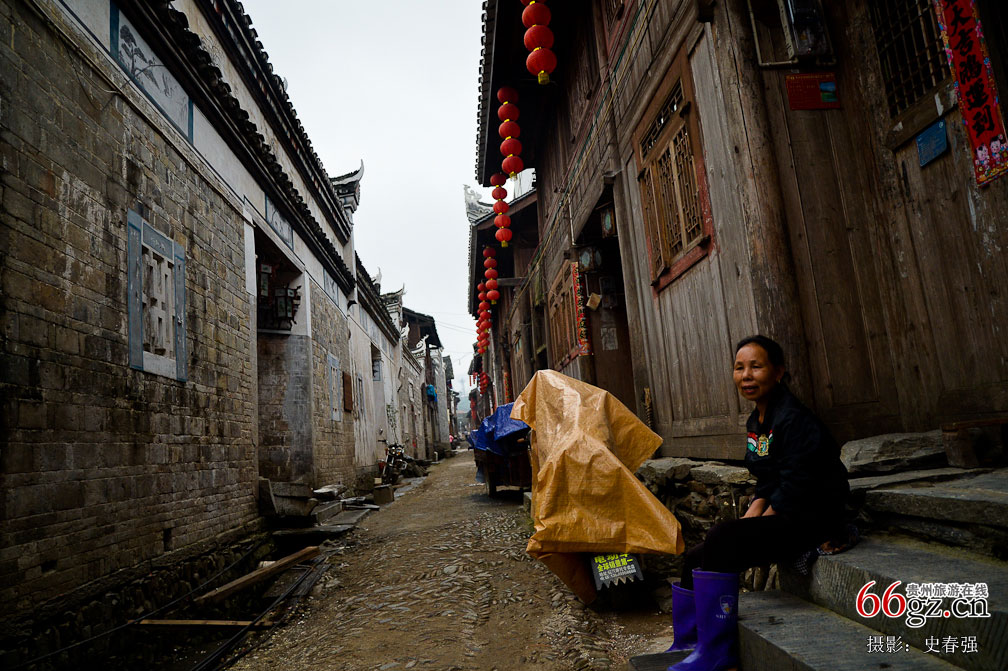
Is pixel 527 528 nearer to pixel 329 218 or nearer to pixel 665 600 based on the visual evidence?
pixel 665 600

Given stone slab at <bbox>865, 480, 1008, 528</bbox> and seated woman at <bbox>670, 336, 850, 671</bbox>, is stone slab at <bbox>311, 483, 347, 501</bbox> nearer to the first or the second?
seated woman at <bbox>670, 336, 850, 671</bbox>

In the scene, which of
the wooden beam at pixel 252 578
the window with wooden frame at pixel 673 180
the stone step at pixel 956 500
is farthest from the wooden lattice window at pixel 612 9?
the wooden beam at pixel 252 578

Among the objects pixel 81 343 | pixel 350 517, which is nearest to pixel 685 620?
pixel 81 343

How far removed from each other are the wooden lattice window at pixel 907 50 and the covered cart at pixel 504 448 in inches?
263

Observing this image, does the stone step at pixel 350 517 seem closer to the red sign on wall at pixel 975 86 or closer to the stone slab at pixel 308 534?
the stone slab at pixel 308 534

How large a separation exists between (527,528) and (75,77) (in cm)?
656

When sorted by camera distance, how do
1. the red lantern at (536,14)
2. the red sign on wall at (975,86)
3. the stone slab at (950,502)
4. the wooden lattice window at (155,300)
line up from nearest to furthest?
the stone slab at (950,502)
the red sign on wall at (975,86)
the wooden lattice window at (155,300)
the red lantern at (536,14)

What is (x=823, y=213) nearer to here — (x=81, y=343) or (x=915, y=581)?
(x=915, y=581)

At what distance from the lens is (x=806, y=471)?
92.2 inches

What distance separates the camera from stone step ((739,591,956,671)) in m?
1.76

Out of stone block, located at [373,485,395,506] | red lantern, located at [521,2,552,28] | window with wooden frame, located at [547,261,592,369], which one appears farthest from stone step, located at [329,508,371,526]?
red lantern, located at [521,2,552,28]

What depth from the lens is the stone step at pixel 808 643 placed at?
1760 mm

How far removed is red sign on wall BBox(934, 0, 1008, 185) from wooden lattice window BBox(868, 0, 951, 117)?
0.26 m

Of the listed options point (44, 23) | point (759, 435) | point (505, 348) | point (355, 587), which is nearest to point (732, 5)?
point (759, 435)
